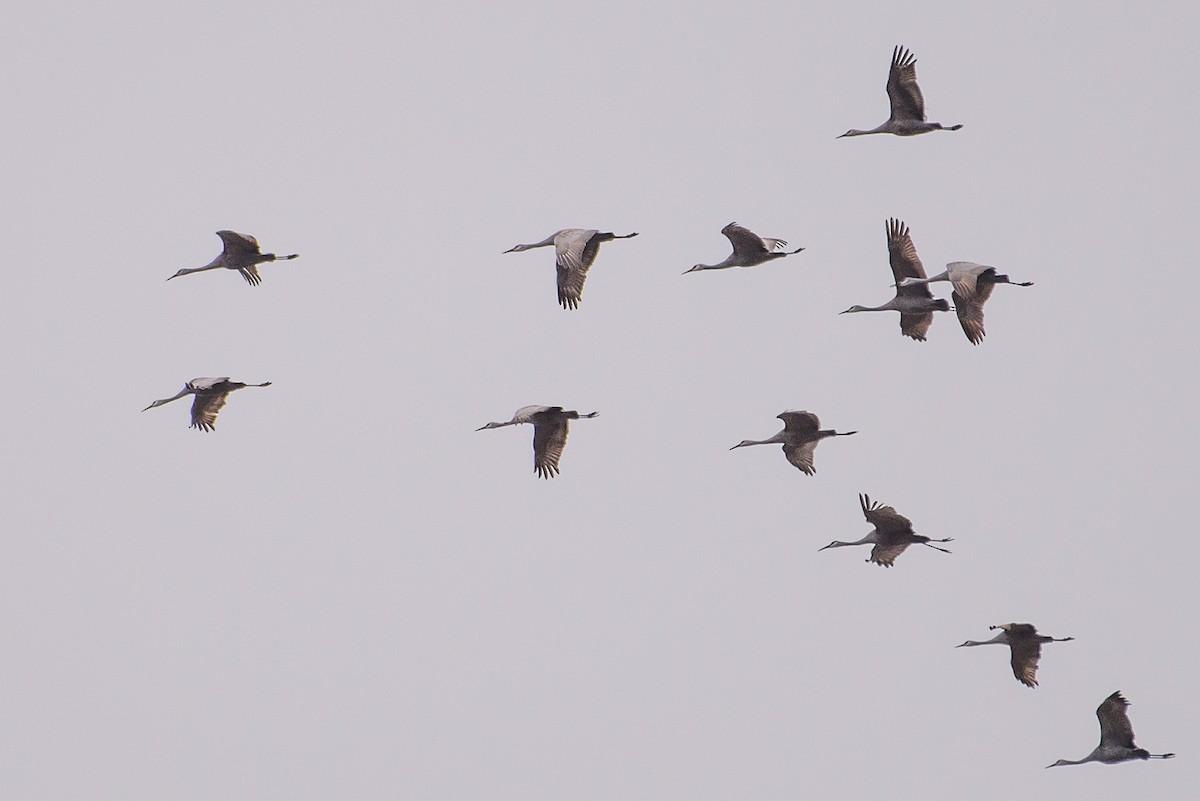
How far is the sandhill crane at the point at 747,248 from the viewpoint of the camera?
27188mm

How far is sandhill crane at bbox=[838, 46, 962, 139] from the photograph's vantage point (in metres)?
27.6

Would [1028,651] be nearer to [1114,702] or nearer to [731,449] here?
[1114,702]

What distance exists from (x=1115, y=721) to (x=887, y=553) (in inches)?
147

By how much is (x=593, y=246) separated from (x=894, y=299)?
18.0 ft

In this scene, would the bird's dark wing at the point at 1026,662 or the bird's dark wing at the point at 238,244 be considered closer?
the bird's dark wing at the point at 1026,662

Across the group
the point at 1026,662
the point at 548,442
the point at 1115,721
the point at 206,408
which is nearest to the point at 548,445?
the point at 548,442

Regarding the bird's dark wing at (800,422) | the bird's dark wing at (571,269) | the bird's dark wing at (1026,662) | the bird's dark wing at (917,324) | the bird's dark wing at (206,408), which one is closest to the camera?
the bird's dark wing at (571,269)

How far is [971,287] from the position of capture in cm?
2688

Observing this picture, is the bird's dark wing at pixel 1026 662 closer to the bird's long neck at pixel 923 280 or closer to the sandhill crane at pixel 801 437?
the sandhill crane at pixel 801 437

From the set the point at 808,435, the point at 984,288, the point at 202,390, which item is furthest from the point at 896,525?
the point at 202,390

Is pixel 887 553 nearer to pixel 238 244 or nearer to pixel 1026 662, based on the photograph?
pixel 1026 662

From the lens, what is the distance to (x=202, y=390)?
90.6ft

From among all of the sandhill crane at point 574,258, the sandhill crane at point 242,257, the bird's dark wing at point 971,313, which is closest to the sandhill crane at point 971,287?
the bird's dark wing at point 971,313

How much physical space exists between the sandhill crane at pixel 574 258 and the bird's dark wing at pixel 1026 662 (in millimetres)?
7493
